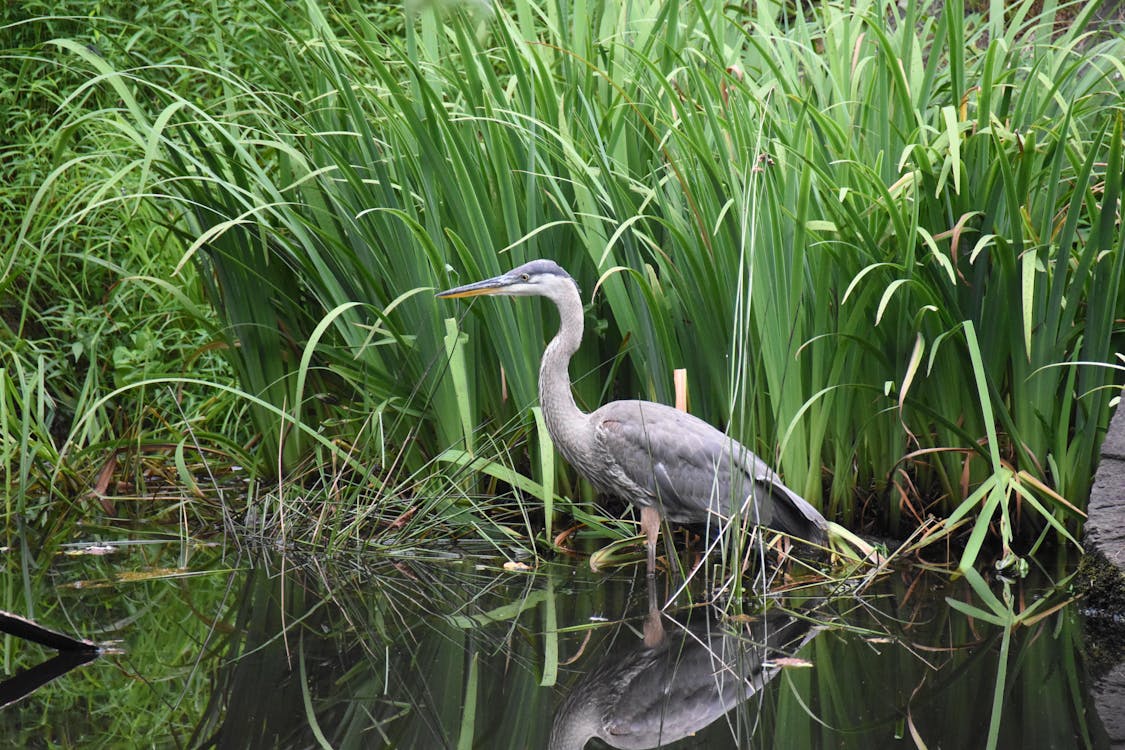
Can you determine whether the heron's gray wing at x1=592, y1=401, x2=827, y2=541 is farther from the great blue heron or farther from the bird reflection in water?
the bird reflection in water

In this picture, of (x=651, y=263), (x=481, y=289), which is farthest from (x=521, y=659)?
(x=651, y=263)

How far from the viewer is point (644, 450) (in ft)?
13.5

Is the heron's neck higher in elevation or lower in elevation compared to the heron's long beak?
lower

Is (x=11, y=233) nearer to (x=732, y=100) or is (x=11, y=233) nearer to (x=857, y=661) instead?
(x=732, y=100)

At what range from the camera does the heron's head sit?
4.12 meters

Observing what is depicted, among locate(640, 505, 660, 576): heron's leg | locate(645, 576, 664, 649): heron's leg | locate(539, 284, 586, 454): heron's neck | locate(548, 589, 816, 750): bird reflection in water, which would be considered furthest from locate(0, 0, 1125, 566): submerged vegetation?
locate(548, 589, 816, 750): bird reflection in water

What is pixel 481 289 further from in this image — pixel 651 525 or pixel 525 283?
pixel 651 525

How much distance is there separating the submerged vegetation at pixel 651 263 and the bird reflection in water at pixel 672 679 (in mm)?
775

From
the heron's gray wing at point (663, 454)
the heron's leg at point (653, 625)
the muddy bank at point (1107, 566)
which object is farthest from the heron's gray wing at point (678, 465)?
the muddy bank at point (1107, 566)

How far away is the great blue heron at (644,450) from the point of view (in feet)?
13.3

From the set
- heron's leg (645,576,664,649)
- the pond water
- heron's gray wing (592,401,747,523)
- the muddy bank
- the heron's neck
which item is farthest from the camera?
the heron's neck

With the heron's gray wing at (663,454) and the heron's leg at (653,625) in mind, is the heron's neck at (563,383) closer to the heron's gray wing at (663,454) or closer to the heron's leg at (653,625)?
the heron's gray wing at (663,454)

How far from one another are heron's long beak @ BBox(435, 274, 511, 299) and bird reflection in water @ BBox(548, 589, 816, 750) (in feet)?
4.00

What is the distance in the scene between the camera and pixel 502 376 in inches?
185
